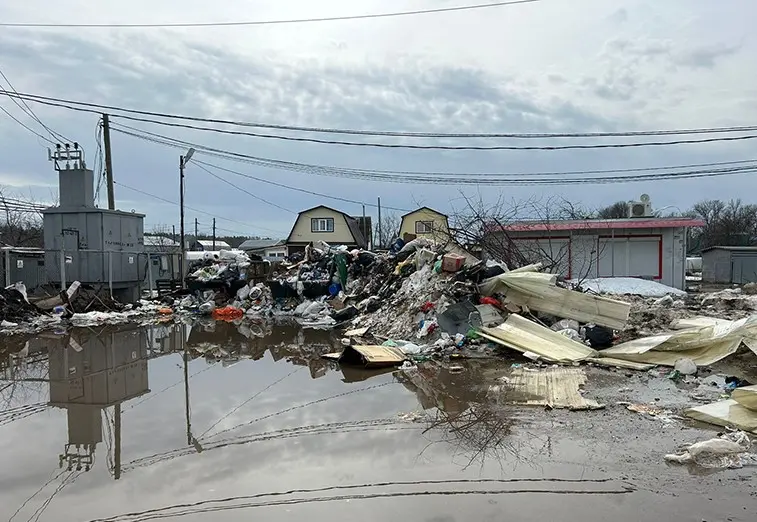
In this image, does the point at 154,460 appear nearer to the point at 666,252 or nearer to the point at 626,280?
the point at 626,280

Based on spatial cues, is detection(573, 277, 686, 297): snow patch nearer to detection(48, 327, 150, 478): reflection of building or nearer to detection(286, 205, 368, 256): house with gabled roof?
detection(48, 327, 150, 478): reflection of building

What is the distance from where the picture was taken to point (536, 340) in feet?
31.4

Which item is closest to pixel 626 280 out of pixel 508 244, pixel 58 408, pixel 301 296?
pixel 508 244

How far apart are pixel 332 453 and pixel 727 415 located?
12.9 ft

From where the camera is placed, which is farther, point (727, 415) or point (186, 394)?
point (186, 394)


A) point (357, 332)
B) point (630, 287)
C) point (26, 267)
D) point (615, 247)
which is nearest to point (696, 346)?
point (357, 332)

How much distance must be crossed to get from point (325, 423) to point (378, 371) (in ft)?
9.38

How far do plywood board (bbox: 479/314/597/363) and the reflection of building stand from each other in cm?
579

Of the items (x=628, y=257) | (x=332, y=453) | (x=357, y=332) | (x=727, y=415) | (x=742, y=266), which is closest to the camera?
(x=332, y=453)

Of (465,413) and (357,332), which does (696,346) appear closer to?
(465,413)

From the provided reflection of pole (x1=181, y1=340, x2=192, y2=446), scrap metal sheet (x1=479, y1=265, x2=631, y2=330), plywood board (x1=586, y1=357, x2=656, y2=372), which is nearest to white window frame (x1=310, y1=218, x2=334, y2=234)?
reflection of pole (x1=181, y1=340, x2=192, y2=446)

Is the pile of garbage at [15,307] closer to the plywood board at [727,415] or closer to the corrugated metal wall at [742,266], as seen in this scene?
the plywood board at [727,415]

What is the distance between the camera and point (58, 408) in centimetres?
679

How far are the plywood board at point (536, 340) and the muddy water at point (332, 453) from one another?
96 centimetres
